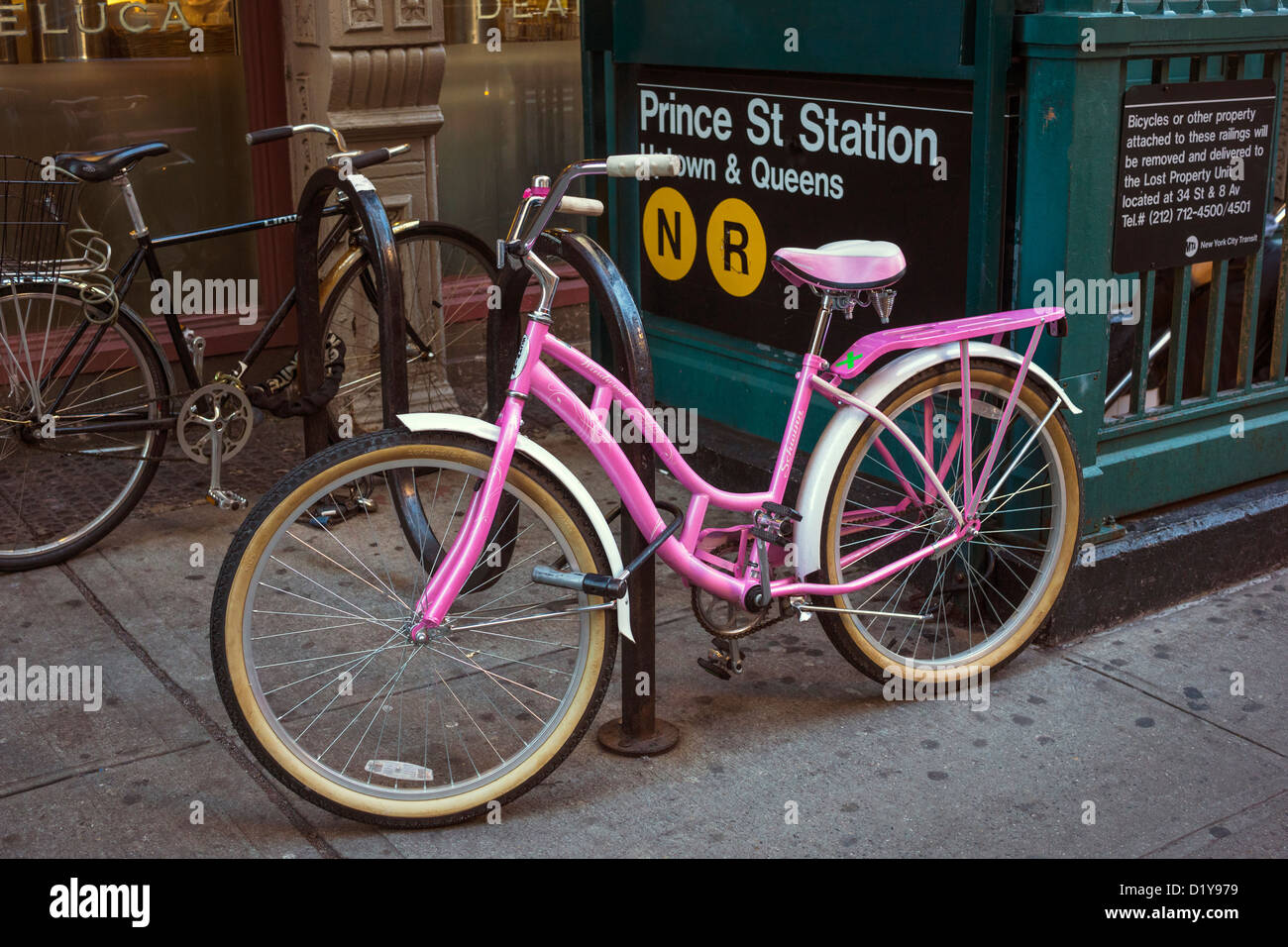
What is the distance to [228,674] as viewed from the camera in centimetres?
311

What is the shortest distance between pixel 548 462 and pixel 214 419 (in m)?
2.12

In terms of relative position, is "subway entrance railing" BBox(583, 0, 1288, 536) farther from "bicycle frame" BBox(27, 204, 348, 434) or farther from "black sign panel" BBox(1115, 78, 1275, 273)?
"bicycle frame" BBox(27, 204, 348, 434)

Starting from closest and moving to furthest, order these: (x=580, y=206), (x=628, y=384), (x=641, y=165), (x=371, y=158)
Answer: (x=641, y=165), (x=580, y=206), (x=628, y=384), (x=371, y=158)

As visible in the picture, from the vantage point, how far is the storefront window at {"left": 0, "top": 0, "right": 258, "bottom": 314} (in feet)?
19.3

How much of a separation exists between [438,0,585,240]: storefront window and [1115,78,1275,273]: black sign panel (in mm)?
3574

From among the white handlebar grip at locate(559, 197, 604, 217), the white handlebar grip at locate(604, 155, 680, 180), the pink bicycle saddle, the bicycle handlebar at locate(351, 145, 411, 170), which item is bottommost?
the pink bicycle saddle

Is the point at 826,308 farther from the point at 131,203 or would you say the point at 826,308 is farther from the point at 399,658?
the point at 131,203

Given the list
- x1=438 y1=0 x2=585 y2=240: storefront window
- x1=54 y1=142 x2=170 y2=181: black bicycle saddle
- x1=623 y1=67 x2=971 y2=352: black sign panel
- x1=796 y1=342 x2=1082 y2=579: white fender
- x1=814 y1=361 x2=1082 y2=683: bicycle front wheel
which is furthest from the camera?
x1=438 y1=0 x2=585 y2=240: storefront window

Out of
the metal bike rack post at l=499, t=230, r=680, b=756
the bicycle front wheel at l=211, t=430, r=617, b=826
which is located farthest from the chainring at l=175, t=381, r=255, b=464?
the metal bike rack post at l=499, t=230, r=680, b=756

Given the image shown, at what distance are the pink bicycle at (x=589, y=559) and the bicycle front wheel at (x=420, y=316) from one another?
103 centimetres

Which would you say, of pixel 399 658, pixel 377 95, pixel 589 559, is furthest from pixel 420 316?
pixel 589 559

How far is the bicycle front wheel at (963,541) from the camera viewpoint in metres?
3.78

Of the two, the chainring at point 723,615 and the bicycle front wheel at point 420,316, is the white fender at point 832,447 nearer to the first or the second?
the chainring at point 723,615

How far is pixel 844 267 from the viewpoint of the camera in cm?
357
